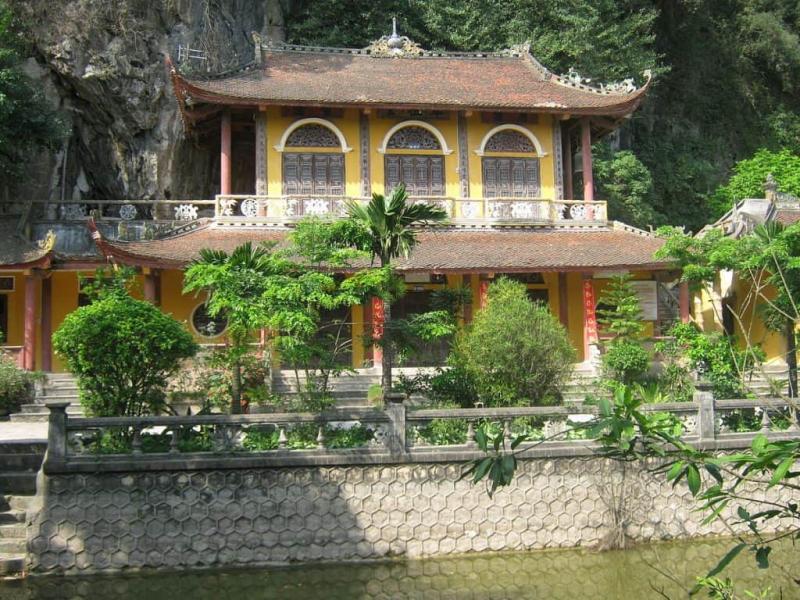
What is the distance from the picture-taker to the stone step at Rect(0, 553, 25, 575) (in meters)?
8.74

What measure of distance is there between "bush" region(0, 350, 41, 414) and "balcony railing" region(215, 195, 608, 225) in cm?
497

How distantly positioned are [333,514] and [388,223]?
4079 mm

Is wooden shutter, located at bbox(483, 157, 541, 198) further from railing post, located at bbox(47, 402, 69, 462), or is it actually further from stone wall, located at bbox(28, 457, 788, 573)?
railing post, located at bbox(47, 402, 69, 462)

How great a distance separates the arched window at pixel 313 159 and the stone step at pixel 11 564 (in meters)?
10.8

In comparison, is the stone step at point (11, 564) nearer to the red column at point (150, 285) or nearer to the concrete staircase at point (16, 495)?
the concrete staircase at point (16, 495)

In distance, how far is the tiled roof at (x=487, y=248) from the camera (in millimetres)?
15133

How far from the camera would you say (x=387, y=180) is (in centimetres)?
1836

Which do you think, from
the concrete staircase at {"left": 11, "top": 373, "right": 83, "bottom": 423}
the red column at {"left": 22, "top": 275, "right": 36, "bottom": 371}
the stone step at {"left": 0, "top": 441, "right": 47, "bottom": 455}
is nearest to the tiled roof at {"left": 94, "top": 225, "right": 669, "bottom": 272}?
the concrete staircase at {"left": 11, "top": 373, "right": 83, "bottom": 423}

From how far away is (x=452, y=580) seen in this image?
9.04 meters

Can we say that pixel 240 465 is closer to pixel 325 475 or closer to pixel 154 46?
pixel 325 475

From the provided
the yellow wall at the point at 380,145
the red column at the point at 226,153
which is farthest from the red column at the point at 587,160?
the red column at the point at 226,153

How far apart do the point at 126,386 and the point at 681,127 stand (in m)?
23.2

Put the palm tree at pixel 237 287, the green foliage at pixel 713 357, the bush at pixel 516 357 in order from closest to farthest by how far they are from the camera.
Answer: the palm tree at pixel 237 287, the bush at pixel 516 357, the green foliage at pixel 713 357

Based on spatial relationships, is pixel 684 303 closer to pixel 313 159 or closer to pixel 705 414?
pixel 705 414
